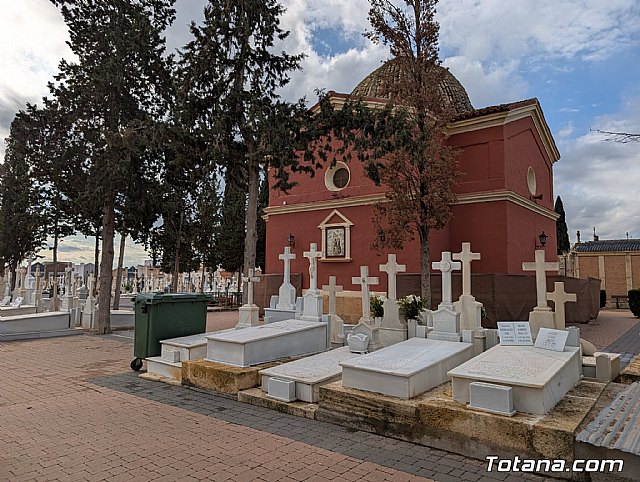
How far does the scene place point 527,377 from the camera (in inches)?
181

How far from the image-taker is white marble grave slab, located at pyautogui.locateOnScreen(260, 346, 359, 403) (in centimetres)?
603

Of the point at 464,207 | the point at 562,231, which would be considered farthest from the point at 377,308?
the point at 562,231

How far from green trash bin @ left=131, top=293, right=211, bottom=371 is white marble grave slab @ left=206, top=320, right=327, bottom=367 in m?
1.41

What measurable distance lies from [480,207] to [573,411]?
13.3m

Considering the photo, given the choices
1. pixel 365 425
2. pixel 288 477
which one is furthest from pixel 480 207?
pixel 288 477

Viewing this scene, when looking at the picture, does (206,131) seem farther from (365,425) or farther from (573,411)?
(573,411)

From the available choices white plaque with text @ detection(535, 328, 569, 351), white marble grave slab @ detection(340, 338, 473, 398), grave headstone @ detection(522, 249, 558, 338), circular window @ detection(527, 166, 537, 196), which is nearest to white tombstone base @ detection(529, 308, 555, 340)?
grave headstone @ detection(522, 249, 558, 338)

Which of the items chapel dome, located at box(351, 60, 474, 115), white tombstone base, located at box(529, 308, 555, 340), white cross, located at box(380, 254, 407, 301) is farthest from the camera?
chapel dome, located at box(351, 60, 474, 115)

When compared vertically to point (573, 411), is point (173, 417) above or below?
below

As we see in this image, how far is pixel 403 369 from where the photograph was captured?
5.37 m

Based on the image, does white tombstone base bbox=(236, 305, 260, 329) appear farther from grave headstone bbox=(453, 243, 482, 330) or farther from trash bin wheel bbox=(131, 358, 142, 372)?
grave headstone bbox=(453, 243, 482, 330)

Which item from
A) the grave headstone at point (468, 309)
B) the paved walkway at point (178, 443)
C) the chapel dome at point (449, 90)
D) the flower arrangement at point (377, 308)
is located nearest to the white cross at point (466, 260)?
the grave headstone at point (468, 309)

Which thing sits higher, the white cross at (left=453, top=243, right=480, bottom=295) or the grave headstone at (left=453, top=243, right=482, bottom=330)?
the white cross at (left=453, top=243, right=480, bottom=295)

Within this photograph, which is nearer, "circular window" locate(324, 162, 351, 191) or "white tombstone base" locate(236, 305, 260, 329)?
"white tombstone base" locate(236, 305, 260, 329)
